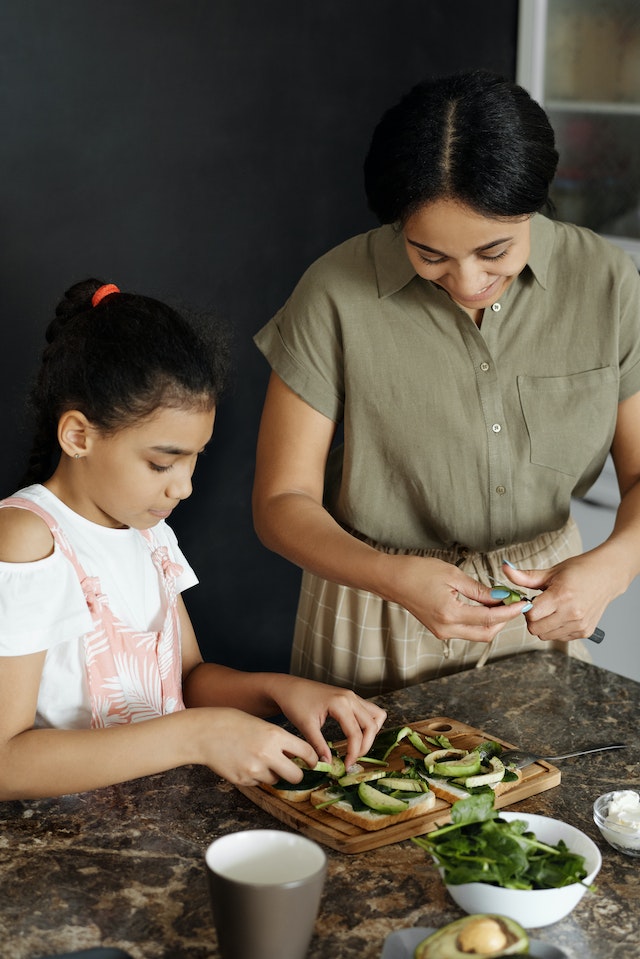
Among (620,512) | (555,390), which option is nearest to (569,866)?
(620,512)

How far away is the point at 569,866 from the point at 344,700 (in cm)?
44

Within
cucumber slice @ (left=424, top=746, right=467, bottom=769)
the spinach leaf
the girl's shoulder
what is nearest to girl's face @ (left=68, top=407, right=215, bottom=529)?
the girl's shoulder

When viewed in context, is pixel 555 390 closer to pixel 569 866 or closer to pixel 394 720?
pixel 394 720

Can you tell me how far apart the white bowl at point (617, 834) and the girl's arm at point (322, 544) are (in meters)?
0.35

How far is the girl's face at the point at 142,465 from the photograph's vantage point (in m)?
1.47

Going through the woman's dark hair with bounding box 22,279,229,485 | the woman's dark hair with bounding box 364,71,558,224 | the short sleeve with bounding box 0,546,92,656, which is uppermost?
the woman's dark hair with bounding box 364,71,558,224

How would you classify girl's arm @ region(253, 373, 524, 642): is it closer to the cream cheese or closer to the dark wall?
the cream cheese

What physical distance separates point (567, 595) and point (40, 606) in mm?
729

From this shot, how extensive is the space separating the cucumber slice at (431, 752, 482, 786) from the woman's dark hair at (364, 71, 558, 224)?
28.8 inches

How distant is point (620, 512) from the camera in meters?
1.82

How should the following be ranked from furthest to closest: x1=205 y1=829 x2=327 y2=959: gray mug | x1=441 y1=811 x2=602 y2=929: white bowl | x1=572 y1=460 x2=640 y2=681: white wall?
x1=572 y1=460 x2=640 y2=681: white wall → x1=441 y1=811 x2=602 y2=929: white bowl → x1=205 y1=829 x2=327 y2=959: gray mug

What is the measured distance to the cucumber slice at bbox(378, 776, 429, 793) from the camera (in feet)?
4.39

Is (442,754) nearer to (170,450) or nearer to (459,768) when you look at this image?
(459,768)

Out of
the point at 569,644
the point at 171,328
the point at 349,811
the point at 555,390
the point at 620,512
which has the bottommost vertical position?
the point at 569,644
